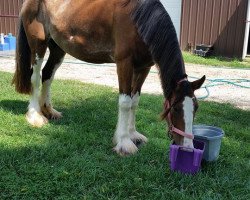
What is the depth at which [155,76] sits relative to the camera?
8.68m

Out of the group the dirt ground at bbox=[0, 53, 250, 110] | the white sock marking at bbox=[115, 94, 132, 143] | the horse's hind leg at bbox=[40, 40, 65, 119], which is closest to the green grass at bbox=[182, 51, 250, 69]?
the dirt ground at bbox=[0, 53, 250, 110]

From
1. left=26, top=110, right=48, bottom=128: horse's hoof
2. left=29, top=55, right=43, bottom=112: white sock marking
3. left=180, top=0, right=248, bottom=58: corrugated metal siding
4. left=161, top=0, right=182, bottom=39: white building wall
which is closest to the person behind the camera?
left=26, top=110, right=48, bottom=128: horse's hoof

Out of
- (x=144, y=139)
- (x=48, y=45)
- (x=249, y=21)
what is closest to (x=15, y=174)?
(x=144, y=139)

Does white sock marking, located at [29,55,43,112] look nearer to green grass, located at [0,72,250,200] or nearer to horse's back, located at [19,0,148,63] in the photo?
green grass, located at [0,72,250,200]

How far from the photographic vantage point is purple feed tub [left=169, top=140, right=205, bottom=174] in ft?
10.1

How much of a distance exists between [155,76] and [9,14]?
8851 mm

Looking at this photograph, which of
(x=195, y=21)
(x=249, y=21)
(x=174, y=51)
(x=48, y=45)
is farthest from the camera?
(x=195, y=21)

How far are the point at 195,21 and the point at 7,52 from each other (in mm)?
6323

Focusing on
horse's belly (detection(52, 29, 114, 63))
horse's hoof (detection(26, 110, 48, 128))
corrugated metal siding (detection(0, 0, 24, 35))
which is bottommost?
horse's hoof (detection(26, 110, 48, 128))

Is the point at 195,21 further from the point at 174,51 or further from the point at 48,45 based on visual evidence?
the point at 174,51

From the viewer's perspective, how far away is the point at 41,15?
180 inches

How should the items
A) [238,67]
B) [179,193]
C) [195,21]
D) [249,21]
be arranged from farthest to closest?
1. [195,21]
2. [249,21]
3. [238,67]
4. [179,193]

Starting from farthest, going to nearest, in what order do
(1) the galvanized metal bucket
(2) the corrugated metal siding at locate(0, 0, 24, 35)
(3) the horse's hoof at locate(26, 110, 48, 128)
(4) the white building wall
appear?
(2) the corrugated metal siding at locate(0, 0, 24, 35), (4) the white building wall, (3) the horse's hoof at locate(26, 110, 48, 128), (1) the galvanized metal bucket

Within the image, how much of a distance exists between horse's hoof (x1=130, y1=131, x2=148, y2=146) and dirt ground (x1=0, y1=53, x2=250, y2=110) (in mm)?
2622
